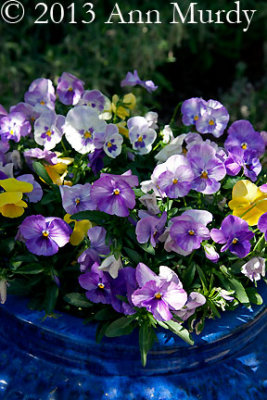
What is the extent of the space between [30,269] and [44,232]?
0.08m

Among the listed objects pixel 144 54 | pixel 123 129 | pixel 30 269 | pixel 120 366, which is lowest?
pixel 144 54

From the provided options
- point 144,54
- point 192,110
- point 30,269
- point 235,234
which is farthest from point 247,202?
point 144,54

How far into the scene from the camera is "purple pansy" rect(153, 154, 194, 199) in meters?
1.09

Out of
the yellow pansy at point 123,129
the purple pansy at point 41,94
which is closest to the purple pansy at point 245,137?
the yellow pansy at point 123,129

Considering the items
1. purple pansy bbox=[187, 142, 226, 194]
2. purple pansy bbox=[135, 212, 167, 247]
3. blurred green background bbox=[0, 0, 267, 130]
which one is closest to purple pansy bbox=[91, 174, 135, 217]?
purple pansy bbox=[135, 212, 167, 247]

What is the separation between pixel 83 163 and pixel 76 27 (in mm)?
2389

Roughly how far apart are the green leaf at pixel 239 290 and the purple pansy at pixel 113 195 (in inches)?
9.7

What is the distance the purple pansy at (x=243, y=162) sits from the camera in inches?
46.7

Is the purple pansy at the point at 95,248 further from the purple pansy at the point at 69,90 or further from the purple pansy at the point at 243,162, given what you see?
the purple pansy at the point at 69,90

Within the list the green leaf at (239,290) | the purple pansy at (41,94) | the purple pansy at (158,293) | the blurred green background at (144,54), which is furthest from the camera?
the blurred green background at (144,54)

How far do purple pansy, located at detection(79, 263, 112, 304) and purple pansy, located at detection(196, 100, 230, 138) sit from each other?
430 mm

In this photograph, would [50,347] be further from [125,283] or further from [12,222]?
[12,222]

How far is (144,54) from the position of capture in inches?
126

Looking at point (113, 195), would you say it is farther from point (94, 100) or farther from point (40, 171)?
point (94, 100)
